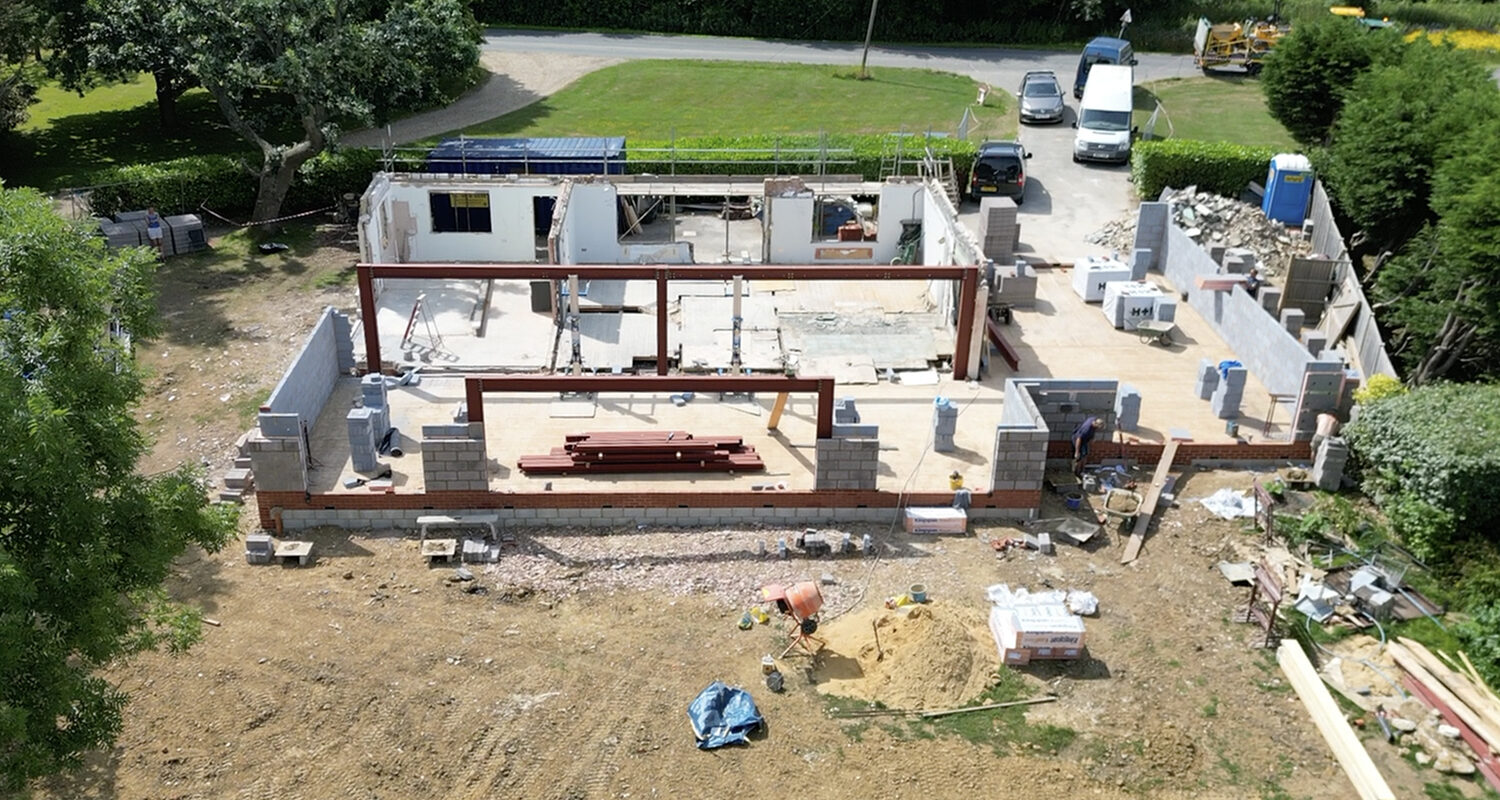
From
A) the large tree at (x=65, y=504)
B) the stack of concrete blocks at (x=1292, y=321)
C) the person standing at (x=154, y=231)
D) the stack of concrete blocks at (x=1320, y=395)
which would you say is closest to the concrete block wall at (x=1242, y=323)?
the stack of concrete blocks at (x=1292, y=321)

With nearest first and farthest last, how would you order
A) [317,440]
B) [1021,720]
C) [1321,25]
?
[1021,720] → [317,440] → [1321,25]

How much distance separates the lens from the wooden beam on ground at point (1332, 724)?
1680 cm

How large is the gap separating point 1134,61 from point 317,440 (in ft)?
139

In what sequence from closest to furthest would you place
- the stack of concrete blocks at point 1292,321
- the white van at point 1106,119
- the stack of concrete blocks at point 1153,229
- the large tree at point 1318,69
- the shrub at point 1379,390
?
the shrub at point 1379,390, the stack of concrete blocks at point 1292,321, the stack of concrete blocks at point 1153,229, the large tree at point 1318,69, the white van at point 1106,119

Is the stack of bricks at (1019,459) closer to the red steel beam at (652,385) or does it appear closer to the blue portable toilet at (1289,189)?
the red steel beam at (652,385)

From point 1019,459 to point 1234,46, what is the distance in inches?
1620

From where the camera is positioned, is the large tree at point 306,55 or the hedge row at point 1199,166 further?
the hedge row at point 1199,166

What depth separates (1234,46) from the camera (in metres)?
56.1

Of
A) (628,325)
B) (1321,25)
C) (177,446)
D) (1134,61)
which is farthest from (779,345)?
(1134,61)

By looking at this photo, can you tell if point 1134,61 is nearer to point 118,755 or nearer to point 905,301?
point 905,301

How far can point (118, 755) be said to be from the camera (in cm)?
1711

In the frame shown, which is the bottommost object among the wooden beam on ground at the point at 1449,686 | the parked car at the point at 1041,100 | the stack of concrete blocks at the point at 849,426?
the wooden beam on ground at the point at 1449,686

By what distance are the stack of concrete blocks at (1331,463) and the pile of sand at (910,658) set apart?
28.6ft

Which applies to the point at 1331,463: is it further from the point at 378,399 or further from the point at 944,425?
the point at 378,399
